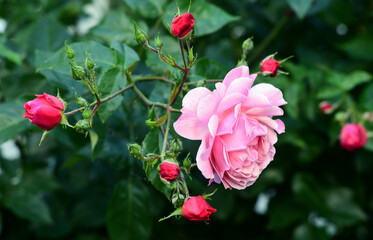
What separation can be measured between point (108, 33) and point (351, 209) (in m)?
1.01

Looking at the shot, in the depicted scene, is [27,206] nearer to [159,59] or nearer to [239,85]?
[159,59]

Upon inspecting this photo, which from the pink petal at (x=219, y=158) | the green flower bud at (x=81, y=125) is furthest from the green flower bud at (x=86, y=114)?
the pink petal at (x=219, y=158)

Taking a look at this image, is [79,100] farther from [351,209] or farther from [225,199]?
[351,209]

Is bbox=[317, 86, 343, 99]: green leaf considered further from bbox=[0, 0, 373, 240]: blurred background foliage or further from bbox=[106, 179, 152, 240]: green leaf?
bbox=[106, 179, 152, 240]: green leaf

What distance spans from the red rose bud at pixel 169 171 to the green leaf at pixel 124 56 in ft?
0.85

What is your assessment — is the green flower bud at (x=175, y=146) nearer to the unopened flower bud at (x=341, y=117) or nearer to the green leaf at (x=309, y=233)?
the unopened flower bud at (x=341, y=117)

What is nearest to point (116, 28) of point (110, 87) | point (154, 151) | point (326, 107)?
point (110, 87)

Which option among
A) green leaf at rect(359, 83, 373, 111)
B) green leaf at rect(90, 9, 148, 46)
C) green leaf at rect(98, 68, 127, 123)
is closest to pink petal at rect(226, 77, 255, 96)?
green leaf at rect(98, 68, 127, 123)

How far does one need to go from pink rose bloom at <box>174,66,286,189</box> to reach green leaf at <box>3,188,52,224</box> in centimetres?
80

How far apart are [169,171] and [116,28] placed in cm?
57

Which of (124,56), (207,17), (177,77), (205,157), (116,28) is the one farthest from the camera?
(116,28)

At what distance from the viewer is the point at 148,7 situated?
1.10 meters

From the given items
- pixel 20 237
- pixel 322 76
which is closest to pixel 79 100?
pixel 322 76

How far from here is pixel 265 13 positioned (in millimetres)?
1556
